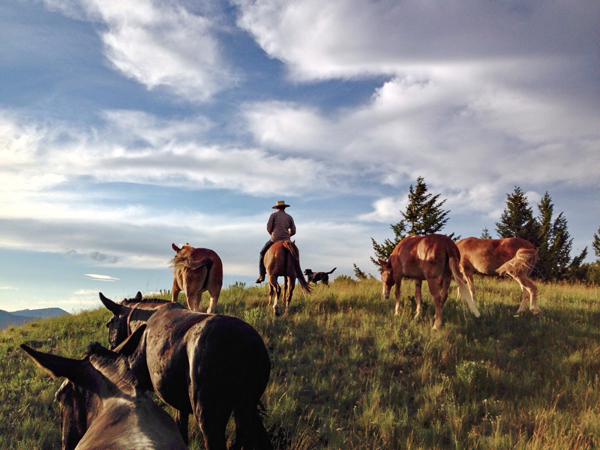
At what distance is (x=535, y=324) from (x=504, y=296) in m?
3.68

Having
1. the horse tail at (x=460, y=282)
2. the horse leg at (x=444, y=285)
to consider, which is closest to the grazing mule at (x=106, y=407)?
the horse tail at (x=460, y=282)

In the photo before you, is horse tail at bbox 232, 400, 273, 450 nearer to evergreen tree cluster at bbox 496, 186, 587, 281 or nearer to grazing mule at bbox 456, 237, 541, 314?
grazing mule at bbox 456, 237, 541, 314

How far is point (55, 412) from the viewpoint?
6.63m

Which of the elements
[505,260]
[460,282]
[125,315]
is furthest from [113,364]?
[505,260]

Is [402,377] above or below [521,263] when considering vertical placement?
below

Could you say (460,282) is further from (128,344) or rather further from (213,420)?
(128,344)

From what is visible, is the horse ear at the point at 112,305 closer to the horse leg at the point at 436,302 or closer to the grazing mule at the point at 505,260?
the horse leg at the point at 436,302

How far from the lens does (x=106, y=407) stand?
2598mm

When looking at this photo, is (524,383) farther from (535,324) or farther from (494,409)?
(535,324)

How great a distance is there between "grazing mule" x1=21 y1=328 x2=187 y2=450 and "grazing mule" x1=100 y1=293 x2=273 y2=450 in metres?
0.75

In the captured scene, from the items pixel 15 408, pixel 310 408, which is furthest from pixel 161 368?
pixel 15 408

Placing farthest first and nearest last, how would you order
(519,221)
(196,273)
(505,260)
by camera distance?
(519,221)
(505,260)
(196,273)

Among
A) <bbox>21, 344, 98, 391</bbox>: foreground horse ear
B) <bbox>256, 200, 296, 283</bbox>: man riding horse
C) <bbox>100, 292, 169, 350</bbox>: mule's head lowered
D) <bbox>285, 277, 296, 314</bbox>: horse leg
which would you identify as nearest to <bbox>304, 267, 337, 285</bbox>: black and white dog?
<bbox>256, 200, 296, 283</bbox>: man riding horse

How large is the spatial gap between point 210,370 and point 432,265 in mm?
8321
